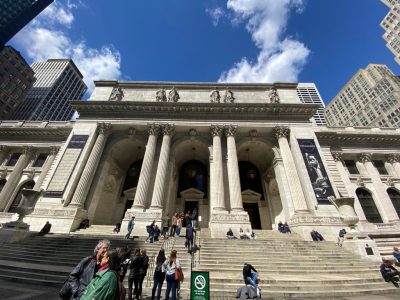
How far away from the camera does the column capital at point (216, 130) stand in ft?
70.4

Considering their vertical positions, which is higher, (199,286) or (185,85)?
(185,85)

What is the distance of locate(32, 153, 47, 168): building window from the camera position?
87.6 feet

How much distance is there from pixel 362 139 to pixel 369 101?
2221 inches

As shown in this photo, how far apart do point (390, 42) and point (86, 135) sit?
100 metres

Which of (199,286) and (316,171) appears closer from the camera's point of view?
(199,286)

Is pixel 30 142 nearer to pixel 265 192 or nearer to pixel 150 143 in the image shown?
pixel 150 143

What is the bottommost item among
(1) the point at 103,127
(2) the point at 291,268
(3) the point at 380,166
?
(2) the point at 291,268

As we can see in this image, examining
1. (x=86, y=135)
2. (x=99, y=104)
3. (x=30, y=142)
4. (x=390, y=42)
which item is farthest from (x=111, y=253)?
(x=390, y=42)

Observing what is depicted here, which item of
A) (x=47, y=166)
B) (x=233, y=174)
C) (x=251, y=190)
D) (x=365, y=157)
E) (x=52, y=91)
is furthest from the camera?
(x=52, y=91)

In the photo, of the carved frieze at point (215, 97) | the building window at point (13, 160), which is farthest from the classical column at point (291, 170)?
the building window at point (13, 160)

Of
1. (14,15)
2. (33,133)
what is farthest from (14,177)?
(14,15)

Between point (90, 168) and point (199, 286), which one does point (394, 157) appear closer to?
point (199, 286)

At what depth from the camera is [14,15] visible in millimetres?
A: 58844

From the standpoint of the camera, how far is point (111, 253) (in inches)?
103
